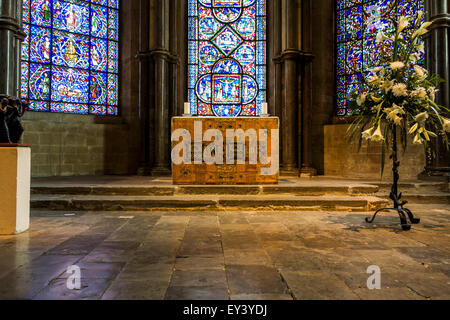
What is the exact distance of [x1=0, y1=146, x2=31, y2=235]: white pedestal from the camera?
11.4 feet

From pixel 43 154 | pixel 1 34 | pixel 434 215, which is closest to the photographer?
pixel 434 215

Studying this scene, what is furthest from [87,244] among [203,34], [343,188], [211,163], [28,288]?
[203,34]

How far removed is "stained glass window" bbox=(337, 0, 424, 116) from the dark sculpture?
26.7ft

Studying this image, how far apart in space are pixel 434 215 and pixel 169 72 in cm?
752

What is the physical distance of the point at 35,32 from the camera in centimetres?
862

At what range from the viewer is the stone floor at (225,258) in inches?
78.7

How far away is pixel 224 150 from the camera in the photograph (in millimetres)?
6262

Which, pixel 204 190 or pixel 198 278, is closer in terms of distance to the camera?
pixel 198 278

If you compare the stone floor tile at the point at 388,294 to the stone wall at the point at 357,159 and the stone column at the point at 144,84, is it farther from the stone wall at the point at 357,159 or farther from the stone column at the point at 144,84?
the stone column at the point at 144,84

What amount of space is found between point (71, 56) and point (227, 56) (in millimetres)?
4613

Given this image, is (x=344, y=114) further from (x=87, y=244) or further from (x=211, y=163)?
(x=87, y=244)

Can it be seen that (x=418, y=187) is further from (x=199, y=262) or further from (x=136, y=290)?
(x=136, y=290)

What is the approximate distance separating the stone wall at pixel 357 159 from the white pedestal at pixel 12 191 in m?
7.06

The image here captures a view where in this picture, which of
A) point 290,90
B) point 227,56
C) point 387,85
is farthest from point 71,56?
point 387,85
